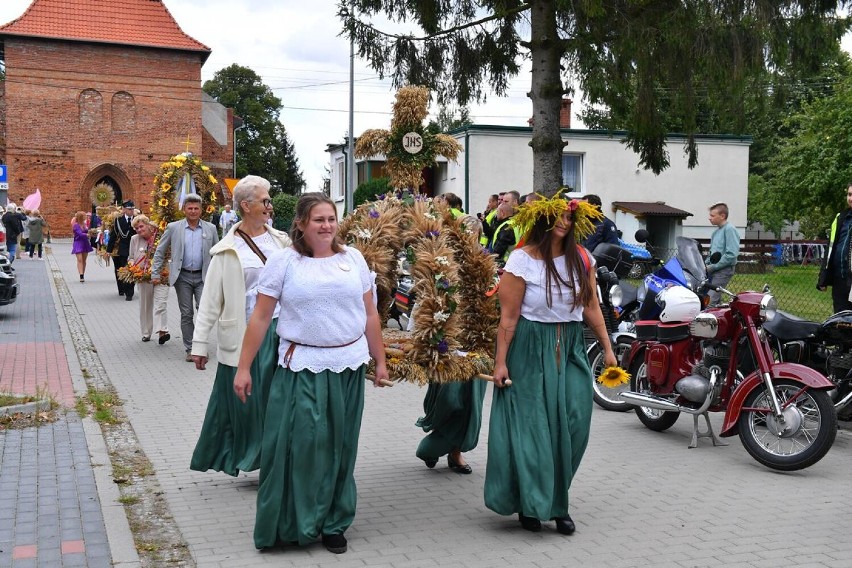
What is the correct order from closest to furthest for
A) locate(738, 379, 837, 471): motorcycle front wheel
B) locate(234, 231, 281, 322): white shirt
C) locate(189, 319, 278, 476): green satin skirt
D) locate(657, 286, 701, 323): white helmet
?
1. locate(189, 319, 278, 476): green satin skirt
2. locate(234, 231, 281, 322): white shirt
3. locate(738, 379, 837, 471): motorcycle front wheel
4. locate(657, 286, 701, 323): white helmet

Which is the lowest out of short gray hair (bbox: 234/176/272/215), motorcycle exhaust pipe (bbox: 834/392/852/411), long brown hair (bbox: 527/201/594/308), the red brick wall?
motorcycle exhaust pipe (bbox: 834/392/852/411)

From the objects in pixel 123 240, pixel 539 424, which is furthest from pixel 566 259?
pixel 123 240

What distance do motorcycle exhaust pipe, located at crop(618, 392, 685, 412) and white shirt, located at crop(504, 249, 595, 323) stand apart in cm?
264

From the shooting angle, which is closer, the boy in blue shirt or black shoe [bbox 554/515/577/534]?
black shoe [bbox 554/515/577/534]

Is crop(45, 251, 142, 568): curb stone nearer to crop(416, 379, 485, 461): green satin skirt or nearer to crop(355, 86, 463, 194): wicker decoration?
crop(416, 379, 485, 461): green satin skirt

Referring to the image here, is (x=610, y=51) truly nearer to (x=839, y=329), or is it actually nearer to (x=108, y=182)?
(x=839, y=329)

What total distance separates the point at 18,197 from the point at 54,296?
1471 inches

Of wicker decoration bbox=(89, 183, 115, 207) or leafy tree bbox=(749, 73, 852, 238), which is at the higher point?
leafy tree bbox=(749, 73, 852, 238)

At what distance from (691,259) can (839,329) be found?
1.44 meters

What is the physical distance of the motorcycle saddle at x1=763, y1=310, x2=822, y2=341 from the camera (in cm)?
789

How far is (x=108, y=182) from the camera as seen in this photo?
57938mm

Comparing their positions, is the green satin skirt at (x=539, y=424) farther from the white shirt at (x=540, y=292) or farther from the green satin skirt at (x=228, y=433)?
the green satin skirt at (x=228, y=433)

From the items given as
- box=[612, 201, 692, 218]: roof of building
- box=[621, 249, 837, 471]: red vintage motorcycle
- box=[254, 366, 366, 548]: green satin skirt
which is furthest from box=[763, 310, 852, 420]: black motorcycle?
box=[612, 201, 692, 218]: roof of building

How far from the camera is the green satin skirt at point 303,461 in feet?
16.8
